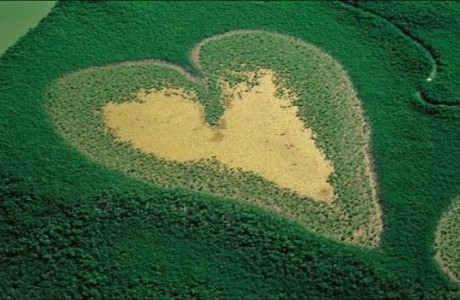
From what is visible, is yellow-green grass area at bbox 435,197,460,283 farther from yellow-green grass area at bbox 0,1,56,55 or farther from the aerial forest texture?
yellow-green grass area at bbox 0,1,56,55

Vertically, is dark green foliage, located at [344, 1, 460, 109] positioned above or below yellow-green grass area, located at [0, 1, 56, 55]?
above

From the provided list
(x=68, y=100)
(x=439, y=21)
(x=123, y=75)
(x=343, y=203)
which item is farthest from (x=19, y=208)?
(x=439, y=21)

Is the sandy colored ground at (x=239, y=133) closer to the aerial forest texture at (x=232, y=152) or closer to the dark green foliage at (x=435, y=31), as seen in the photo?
the aerial forest texture at (x=232, y=152)

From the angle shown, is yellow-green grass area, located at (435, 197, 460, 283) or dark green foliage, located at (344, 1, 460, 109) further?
dark green foliage, located at (344, 1, 460, 109)

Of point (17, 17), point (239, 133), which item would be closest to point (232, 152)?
point (239, 133)

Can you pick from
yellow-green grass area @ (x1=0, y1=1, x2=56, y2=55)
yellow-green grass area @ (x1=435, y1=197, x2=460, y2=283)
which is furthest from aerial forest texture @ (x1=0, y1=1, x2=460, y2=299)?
yellow-green grass area @ (x1=0, y1=1, x2=56, y2=55)

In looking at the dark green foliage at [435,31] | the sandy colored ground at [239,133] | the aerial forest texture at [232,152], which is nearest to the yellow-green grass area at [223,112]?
the aerial forest texture at [232,152]
